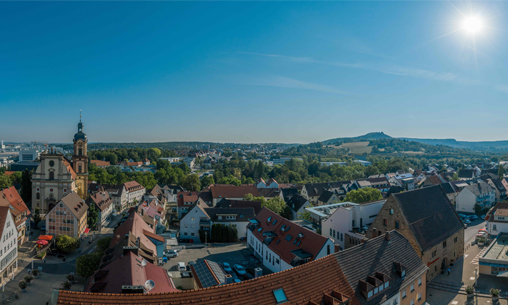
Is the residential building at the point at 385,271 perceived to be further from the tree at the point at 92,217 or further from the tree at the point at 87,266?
the tree at the point at 92,217

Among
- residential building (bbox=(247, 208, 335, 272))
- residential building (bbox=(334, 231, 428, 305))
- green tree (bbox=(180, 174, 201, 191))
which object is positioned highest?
residential building (bbox=(334, 231, 428, 305))

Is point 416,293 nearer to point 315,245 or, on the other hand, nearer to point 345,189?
point 315,245

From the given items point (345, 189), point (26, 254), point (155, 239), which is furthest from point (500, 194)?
point (26, 254)

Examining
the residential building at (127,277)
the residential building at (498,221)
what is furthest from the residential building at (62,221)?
the residential building at (498,221)

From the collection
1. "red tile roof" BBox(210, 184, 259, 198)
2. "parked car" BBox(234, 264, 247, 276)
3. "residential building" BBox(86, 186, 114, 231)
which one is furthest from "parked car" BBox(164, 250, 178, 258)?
"red tile roof" BBox(210, 184, 259, 198)

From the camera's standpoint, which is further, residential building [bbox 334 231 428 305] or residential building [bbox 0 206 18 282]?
residential building [bbox 0 206 18 282]

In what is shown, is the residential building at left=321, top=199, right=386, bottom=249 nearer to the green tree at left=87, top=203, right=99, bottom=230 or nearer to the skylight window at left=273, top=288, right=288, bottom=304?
the skylight window at left=273, top=288, right=288, bottom=304
